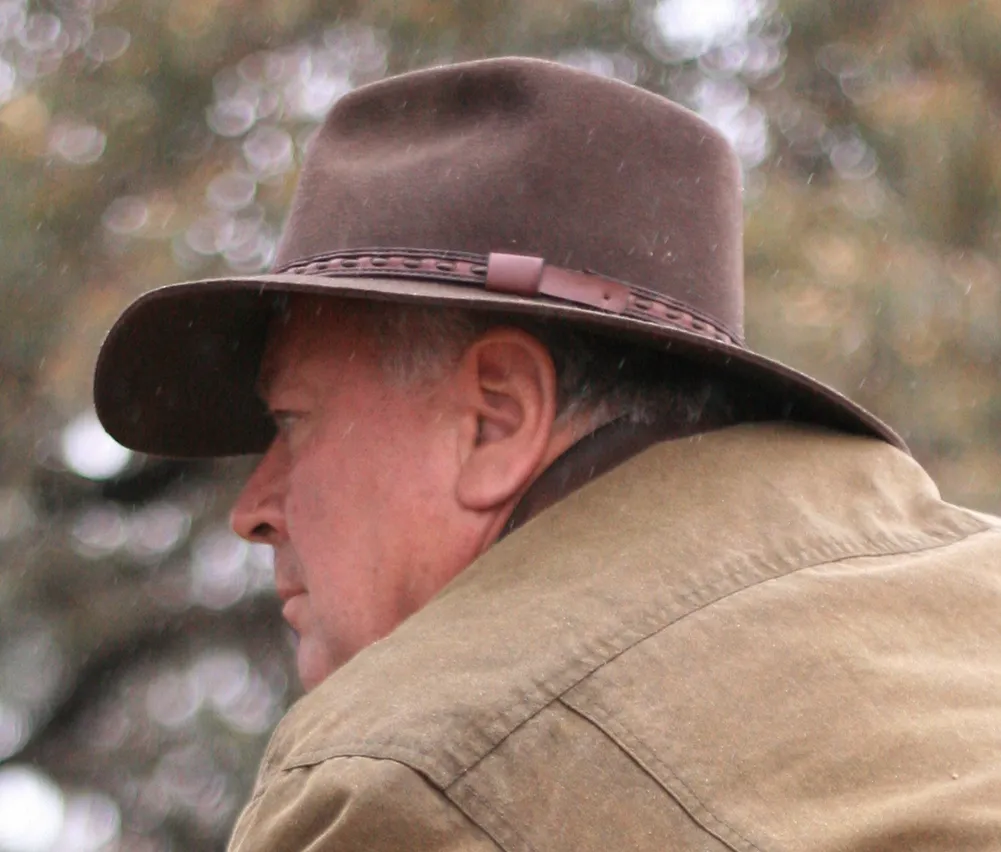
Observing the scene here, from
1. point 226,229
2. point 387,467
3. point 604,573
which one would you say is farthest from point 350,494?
point 226,229

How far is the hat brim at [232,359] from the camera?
1.65 meters

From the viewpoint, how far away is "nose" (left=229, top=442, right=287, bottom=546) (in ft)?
6.77

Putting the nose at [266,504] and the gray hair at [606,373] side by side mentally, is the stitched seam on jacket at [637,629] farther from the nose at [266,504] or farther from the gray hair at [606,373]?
the nose at [266,504]

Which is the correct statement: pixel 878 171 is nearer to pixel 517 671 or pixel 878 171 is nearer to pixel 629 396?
pixel 629 396

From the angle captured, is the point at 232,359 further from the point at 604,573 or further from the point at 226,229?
the point at 226,229

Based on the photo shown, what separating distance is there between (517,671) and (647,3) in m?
3.60

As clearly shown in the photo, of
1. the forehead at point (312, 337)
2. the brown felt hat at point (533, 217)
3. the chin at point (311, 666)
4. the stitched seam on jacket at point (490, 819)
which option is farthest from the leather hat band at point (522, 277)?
the stitched seam on jacket at point (490, 819)

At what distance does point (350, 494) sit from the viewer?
1.85 meters

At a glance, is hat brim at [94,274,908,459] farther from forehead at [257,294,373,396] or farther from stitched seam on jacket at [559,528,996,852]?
stitched seam on jacket at [559,528,996,852]

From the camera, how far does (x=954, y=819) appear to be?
4.07 ft

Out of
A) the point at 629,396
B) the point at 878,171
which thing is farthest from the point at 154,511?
the point at 629,396

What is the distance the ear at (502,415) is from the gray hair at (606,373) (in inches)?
0.7

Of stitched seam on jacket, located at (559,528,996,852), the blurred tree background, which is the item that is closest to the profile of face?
stitched seam on jacket, located at (559,528,996,852)

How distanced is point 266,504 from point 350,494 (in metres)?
0.26
